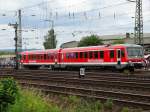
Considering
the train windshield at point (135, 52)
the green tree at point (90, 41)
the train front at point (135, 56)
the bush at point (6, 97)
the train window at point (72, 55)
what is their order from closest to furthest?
the bush at point (6, 97), the train front at point (135, 56), the train windshield at point (135, 52), the train window at point (72, 55), the green tree at point (90, 41)

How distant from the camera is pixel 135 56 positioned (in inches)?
1500

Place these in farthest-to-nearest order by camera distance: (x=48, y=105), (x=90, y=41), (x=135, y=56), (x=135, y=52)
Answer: (x=90, y=41) → (x=135, y=52) → (x=135, y=56) → (x=48, y=105)

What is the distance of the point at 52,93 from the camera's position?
20625mm

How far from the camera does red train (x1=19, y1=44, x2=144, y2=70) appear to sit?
122ft

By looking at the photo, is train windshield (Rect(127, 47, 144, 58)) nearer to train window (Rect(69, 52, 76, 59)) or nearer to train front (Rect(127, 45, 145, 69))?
train front (Rect(127, 45, 145, 69))

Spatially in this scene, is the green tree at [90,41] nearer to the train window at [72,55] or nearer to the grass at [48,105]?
the train window at [72,55]

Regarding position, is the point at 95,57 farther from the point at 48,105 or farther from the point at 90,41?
the point at 90,41

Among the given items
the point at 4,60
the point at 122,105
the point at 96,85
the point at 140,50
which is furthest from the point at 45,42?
the point at 122,105

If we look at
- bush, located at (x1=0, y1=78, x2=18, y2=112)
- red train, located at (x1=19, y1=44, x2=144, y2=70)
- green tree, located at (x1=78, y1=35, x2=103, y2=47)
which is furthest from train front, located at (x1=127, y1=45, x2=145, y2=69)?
green tree, located at (x1=78, y1=35, x2=103, y2=47)

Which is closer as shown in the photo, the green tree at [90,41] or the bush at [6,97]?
the bush at [6,97]

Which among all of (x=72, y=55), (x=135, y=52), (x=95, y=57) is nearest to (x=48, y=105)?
(x=135, y=52)

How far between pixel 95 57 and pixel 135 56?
13.3ft

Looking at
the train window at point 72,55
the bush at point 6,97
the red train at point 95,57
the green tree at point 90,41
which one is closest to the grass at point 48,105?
the bush at point 6,97

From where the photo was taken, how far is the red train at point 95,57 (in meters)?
37.3
